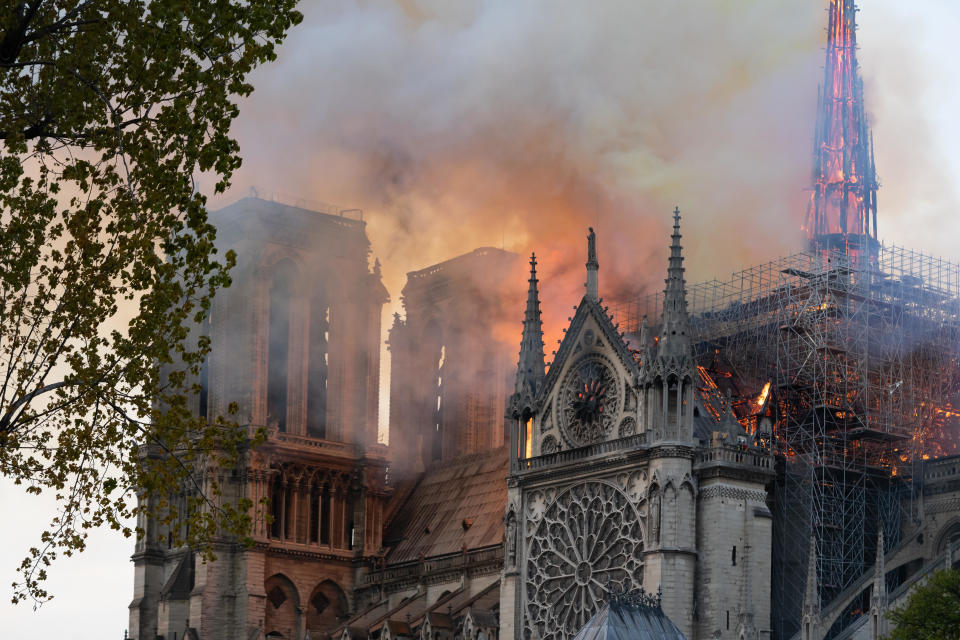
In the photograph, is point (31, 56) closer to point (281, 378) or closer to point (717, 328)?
point (717, 328)

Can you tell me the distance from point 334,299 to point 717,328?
3420 cm

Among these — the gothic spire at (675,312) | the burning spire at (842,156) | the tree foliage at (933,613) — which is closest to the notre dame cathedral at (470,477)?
the gothic spire at (675,312)

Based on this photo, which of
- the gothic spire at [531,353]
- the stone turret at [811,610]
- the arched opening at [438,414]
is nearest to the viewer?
the stone turret at [811,610]

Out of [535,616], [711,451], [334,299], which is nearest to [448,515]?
[334,299]

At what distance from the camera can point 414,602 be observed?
96625 millimetres

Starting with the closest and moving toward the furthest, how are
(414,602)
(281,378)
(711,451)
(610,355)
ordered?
1. (711,451)
2. (610,355)
3. (414,602)
4. (281,378)

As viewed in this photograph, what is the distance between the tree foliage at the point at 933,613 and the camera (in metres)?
57.5

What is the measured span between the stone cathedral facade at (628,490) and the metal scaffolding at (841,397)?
2.09m

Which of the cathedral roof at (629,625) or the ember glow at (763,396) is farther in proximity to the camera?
the ember glow at (763,396)

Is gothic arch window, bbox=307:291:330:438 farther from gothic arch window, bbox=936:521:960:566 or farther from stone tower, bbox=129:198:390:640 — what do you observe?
gothic arch window, bbox=936:521:960:566

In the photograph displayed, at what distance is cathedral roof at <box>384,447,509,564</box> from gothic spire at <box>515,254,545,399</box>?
15585mm

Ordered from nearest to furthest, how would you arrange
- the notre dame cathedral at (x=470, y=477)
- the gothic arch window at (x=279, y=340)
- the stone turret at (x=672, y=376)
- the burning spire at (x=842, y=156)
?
1. the notre dame cathedral at (x=470, y=477)
2. the stone turret at (x=672, y=376)
3. the burning spire at (x=842, y=156)
4. the gothic arch window at (x=279, y=340)

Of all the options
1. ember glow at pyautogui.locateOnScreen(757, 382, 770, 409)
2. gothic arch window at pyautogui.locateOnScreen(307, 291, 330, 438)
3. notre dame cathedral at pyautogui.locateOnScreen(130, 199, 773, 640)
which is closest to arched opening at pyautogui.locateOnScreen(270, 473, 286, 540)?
notre dame cathedral at pyautogui.locateOnScreen(130, 199, 773, 640)

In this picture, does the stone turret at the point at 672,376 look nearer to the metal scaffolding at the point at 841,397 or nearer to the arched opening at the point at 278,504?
the metal scaffolding at the point at 841,397
